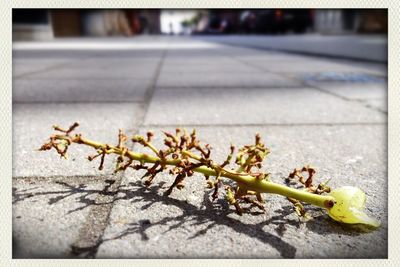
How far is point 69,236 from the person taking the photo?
690 millimetres

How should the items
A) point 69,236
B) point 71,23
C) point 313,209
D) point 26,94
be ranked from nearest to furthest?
point 69,236, point 313,209, point 26,94, point 71,23

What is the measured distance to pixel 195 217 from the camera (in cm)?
77

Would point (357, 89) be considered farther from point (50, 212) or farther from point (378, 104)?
point (50, 212)

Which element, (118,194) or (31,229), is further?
(118,194)

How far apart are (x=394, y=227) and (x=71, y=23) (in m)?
19.3

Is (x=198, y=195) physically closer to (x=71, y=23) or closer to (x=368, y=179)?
(x=368, y=179)

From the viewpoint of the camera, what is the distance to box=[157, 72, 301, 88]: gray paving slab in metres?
2.85

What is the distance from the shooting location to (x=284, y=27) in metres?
20.1

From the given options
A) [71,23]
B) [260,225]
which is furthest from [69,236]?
[71,23]

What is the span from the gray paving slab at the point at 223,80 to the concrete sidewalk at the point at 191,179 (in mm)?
419

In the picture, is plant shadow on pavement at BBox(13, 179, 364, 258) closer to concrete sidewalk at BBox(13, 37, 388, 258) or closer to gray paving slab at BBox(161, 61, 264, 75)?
concrete sidewalk at BBox(13, 37, 388, 258)

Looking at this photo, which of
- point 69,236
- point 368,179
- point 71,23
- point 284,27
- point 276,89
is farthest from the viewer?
point 284,27
